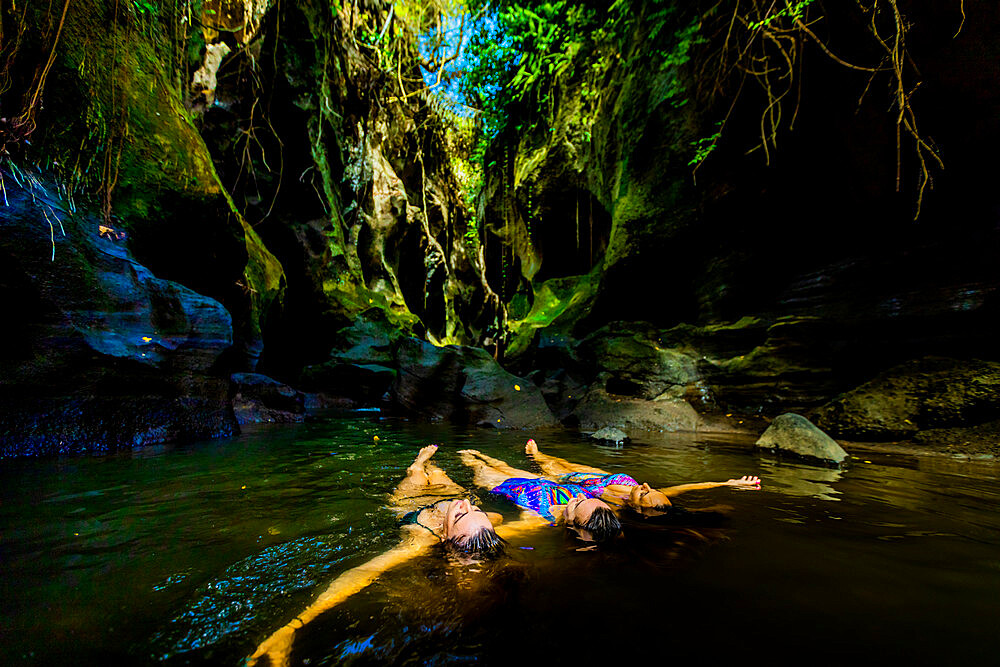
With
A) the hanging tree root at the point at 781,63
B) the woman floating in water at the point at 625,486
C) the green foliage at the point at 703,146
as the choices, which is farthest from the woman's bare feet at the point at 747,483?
the green foliage at the point at 703,146

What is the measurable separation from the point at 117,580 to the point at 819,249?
9.00 meters

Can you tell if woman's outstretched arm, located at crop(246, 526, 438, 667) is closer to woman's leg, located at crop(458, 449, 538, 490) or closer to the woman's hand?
the woman's hand

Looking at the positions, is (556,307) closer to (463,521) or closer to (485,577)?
(463,521)

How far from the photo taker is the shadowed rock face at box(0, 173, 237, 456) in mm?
3502

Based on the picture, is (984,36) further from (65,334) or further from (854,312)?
(65,334)

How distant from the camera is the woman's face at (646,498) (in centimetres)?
237

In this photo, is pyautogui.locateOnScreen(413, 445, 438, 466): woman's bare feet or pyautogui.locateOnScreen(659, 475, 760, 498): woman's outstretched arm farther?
pyautogui.locateOnScreen(413, 445, 438, 466): woman's bare feet

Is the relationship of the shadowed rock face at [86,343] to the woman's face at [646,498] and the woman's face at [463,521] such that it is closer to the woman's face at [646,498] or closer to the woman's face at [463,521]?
the woman's face at [463,521]

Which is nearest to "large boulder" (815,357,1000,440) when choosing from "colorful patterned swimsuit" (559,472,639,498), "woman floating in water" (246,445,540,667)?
"colorful patterned swimsuit" (559,472,639,498)

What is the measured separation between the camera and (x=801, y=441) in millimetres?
4340

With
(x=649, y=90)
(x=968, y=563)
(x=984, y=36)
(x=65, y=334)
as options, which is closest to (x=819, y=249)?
(x=984, y=36)

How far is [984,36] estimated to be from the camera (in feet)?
14.9

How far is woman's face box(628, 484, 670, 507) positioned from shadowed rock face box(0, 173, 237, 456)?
4992mm

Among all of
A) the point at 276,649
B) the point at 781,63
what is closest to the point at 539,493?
the point at 276,649
